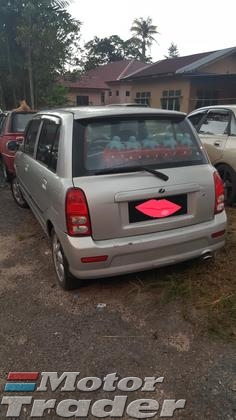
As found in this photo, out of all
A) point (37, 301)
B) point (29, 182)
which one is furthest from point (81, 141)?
point (29, 182)

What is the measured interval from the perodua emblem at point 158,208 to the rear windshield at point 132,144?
0.34 m

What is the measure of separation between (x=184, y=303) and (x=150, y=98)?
19683 millimetres

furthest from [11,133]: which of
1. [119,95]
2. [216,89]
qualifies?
[119,95]

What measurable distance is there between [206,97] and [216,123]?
1378cm

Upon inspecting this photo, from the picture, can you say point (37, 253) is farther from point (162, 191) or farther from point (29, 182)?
point (162, 191)

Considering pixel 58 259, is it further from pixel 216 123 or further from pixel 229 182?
pixel 216 123

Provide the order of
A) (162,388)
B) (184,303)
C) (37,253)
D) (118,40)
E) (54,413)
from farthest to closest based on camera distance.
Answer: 1. (118,40)
2. (37,253)
3. (184,303)
4. (162,388)
5. (54,413)

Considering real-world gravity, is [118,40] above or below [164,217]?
above

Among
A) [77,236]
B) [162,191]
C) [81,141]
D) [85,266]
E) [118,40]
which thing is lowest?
[85,266]

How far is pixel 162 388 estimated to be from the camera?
2.30m

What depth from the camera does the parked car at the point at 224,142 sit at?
5617 mm

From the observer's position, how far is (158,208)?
3057 mm

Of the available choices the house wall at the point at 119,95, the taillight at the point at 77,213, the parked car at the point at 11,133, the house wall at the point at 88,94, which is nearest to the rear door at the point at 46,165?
the taillight at the point at 77,213

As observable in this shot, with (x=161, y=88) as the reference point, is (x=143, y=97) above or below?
below
